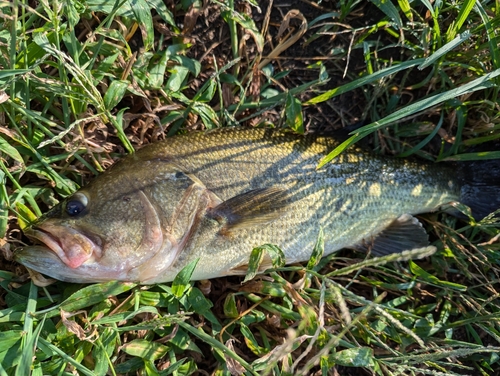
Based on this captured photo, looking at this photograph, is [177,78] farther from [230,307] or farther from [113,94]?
[230,307]

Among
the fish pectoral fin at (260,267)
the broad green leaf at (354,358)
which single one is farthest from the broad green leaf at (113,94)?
the broad green leaf at (354,358)

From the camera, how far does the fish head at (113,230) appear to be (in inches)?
99.3

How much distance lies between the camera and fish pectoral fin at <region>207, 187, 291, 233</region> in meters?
2.80

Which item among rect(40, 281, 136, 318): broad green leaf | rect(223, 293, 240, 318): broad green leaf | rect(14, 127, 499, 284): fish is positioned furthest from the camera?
rect(223, 293, 240, 318): broad green leaf

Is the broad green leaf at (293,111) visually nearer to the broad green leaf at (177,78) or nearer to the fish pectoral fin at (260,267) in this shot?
the broad green leaf at (177,78)

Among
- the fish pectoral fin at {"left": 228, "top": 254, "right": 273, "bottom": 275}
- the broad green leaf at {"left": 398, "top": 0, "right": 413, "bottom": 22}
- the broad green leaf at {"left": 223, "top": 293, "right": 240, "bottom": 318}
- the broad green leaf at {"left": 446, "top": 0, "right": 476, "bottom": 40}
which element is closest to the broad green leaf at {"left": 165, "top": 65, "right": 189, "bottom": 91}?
the fish pectoral fin at {"left": 228, "top": 254, "right": 273, "bottom": 275}

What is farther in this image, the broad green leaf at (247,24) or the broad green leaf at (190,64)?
the broad green leaf at (190,64)

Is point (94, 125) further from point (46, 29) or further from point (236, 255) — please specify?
point (236, 255)

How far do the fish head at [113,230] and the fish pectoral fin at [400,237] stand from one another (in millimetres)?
1517

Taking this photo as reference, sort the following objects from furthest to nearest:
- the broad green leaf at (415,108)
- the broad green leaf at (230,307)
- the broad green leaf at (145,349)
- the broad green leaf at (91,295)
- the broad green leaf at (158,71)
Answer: the broad green leaf at (158,71) < the broad green leaf at (230,307) < the broad green leaf at (145,349) < the broad green leaf at (415,108) < the broad green leaf at (91,295)

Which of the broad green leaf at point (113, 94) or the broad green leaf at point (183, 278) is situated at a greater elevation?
the broad green leaf at point (113, 94)

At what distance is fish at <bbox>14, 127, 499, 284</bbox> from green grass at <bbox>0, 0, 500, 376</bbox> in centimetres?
20

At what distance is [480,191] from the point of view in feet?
11.4

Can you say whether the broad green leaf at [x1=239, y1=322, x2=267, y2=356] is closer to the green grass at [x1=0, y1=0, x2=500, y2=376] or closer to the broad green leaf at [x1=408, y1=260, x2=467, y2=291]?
the green grass at [x1=0, y1=0, x2=500, y2=376]
